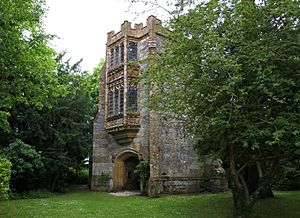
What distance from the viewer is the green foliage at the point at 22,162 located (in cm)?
1692

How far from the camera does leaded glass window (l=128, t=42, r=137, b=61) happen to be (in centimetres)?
1999

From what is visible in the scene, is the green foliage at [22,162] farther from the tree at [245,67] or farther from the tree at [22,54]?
the tree at [245,67]

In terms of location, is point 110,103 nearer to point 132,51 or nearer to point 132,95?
point 132,95

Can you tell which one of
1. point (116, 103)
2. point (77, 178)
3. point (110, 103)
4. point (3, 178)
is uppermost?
point (110, 103)

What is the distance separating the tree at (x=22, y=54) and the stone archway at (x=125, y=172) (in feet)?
29.2

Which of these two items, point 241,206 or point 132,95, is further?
point 132,95

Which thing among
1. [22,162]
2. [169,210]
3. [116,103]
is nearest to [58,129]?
[22,162]

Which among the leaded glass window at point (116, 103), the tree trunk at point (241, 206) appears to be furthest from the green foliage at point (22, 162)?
the tree trunk at point (241, 206)

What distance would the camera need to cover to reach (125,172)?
20422 mm

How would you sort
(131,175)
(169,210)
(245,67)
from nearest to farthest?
(245,67)
(169,210)
(131,175)

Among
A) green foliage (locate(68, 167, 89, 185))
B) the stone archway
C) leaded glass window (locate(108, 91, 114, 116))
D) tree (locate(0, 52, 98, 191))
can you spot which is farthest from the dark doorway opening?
green foliage (locate(68, 167, 89, 185))

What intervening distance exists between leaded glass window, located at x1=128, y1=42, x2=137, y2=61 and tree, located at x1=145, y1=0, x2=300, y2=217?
10.9 metres

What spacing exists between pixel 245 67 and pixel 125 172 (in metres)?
14.2

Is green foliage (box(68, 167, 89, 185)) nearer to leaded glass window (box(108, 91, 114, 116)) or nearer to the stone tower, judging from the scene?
the stone tower
